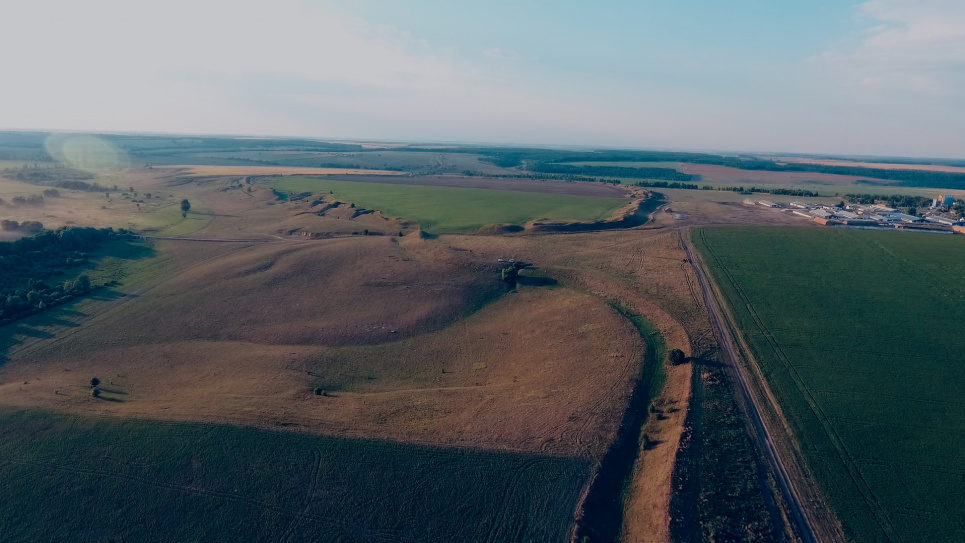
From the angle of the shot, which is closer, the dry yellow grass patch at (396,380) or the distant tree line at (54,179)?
the dry yellow grass patch at (396,380)

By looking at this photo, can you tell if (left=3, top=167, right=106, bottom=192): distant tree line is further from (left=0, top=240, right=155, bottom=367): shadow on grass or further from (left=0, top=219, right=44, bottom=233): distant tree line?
(left=0, top=240, right=155, bottom=367): shadow on grass

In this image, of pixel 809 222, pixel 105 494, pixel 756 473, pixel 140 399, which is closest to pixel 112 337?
pixel 140 399

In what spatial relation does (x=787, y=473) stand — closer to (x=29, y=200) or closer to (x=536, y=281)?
(x=536, y=281)

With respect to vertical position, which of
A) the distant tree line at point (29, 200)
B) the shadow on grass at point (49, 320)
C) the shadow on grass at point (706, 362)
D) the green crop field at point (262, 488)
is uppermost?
the distant tree line at point (29, 200)

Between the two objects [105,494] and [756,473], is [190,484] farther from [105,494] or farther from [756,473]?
[756,473]

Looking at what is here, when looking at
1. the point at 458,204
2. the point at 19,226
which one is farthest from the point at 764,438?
the point at 19,226

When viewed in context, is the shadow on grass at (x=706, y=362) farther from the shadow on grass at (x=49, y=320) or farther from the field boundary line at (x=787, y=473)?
the shadow on grass at (x=49, y=320)

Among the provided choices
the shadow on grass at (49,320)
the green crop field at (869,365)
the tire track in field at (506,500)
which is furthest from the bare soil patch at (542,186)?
the tire track in field at (506,500)
